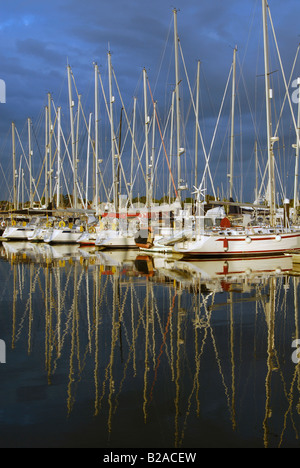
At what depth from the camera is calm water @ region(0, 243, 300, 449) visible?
530cm

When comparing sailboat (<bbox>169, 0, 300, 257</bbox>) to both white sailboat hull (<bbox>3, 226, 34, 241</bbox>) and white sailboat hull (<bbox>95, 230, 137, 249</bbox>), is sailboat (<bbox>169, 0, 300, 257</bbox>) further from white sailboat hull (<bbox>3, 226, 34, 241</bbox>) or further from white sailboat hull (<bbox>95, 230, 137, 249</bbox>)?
white sailboat hull (<bbox>3, 226, 34, 241</bbox>)

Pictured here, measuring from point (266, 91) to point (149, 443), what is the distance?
87.8 ft

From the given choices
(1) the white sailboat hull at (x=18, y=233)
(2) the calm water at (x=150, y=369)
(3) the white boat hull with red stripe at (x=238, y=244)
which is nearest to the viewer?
(2) the calm water at (x=150, y=369)

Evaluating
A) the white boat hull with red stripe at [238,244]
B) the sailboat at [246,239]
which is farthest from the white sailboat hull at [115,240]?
the white boat hull with red stripe at [238,244]

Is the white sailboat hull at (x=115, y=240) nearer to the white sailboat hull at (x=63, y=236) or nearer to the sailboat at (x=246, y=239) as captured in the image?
the white sailboat hull at (x=63, y=236)

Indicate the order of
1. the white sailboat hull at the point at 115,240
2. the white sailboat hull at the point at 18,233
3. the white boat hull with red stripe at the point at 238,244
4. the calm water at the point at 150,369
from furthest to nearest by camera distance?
the white sailboat hull at the point at 18,233
the white sailboat hull at the point at 115,240
the white boat hull with red stripe at the point at 238,244
the calm water at the point at 150,369

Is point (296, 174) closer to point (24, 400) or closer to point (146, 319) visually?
point (146, 319)

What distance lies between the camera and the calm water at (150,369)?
5.30 metres

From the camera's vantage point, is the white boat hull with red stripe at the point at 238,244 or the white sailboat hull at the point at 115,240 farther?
the white sailboat hull at the point at 115,240

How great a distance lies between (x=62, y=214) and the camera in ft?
159

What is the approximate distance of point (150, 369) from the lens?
727cm

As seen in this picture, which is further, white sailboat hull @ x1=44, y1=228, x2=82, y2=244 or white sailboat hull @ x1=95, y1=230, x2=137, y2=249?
white sailboat hull @ x1=44, y1=228, x2=82, y2=244

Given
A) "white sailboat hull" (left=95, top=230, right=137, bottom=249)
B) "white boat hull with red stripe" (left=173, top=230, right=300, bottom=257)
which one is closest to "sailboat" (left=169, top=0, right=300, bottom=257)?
"white boat hull with red stripe" (left=173, top=230, right=300, bottom=257)

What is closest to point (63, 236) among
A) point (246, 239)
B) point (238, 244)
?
point (238, 244)
